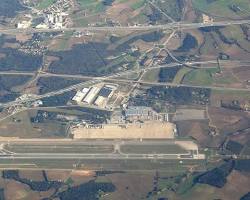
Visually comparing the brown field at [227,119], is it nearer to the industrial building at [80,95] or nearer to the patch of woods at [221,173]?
the patch of woods at [221,173]

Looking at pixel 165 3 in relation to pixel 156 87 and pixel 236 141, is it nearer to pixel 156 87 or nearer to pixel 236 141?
pixel 156 87

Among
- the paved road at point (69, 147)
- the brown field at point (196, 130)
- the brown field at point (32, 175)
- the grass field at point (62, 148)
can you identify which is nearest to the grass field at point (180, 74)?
the brown field at point (196, 130)

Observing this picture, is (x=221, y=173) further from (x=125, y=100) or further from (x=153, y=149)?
(x=125, y=100)

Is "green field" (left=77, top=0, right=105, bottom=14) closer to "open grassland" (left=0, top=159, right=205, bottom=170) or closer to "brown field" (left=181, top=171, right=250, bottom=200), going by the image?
"open grassland" (left=0, top=159, right=205, bottom=170)

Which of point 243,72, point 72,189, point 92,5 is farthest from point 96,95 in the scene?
point 92,5

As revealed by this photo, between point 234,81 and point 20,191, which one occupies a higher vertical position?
point 234,81

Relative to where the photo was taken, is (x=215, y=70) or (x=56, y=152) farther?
(x=215, y=70)

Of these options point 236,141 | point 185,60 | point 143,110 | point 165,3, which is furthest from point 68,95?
point 165,3
